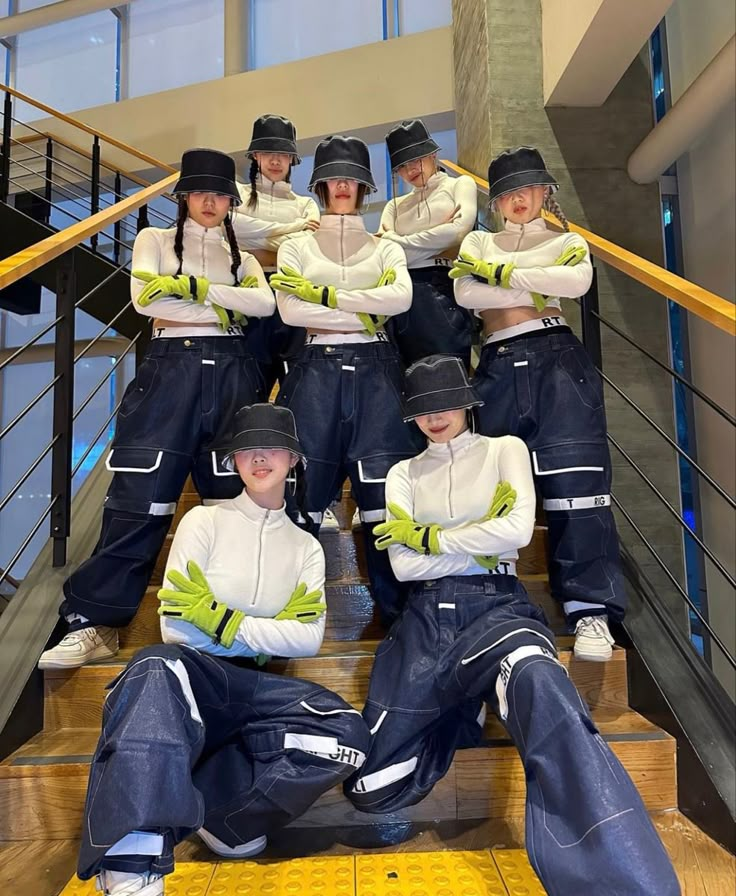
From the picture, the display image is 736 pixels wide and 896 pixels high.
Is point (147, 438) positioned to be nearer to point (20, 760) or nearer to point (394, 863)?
point (20, 760)

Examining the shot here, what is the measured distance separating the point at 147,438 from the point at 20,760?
0.93 m

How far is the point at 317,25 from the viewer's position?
294 inches

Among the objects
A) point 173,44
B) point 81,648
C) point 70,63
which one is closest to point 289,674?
point 81,648

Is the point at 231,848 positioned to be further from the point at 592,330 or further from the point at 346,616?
the point at 592,330

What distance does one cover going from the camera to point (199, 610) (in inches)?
66.9

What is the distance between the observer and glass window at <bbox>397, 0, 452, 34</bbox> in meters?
6.91

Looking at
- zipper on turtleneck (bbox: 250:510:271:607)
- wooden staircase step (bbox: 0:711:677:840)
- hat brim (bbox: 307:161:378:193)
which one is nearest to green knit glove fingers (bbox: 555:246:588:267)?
hat brim (bbox: 307:161:378:193)

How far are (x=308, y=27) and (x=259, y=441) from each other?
7.07 metres

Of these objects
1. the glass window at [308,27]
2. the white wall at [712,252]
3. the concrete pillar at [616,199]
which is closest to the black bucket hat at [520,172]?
the concrete pillar at [616,199]

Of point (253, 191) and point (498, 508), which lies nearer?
point (498, 508)

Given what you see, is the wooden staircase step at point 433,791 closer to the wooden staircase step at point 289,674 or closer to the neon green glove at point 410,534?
the wooden staircase step at point 289,674

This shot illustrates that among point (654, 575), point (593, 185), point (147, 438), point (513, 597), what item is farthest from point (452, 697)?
point (593, 185)

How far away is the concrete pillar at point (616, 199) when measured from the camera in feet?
12.7

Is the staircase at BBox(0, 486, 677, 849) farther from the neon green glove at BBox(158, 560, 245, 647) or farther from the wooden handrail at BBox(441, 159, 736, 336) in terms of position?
the wooden handrail at BBox(441, 159, 736, 336)
